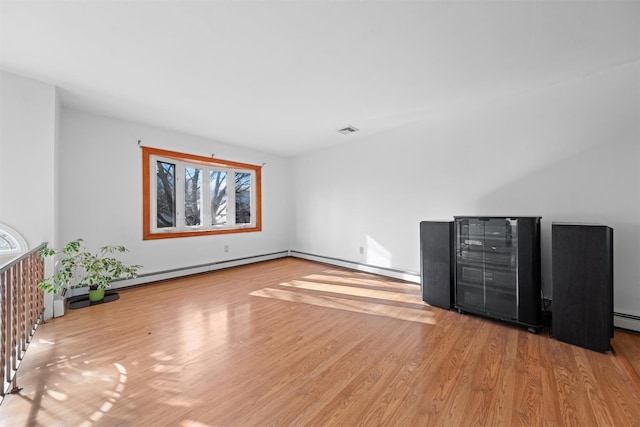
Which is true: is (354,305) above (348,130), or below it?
below

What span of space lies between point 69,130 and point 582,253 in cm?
571

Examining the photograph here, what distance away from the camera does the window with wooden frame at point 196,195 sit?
13.0ft

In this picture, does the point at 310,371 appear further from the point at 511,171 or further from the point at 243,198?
the point at 243,198

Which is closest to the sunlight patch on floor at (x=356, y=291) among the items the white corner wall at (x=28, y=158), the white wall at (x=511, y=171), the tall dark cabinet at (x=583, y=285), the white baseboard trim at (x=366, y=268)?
the white baseboard trim at (x=366, y=268)

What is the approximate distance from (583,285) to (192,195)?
16.9 feet

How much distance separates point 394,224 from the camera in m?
4.05

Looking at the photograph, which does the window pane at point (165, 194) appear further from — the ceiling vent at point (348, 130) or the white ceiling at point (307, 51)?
the ceiling vent at point (348, 130)

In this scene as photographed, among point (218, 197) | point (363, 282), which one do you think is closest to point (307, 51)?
point (363, 282)

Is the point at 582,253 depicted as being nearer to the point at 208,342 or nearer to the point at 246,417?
the point at 246,417

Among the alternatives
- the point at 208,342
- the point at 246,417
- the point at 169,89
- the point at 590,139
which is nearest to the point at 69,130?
the point at 169,89

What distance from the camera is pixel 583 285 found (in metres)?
2.05

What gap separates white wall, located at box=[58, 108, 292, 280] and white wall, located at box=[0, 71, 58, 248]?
0.78m

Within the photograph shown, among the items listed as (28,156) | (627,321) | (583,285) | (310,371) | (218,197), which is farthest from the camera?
(218,197)

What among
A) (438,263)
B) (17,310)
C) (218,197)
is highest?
(218,197)
